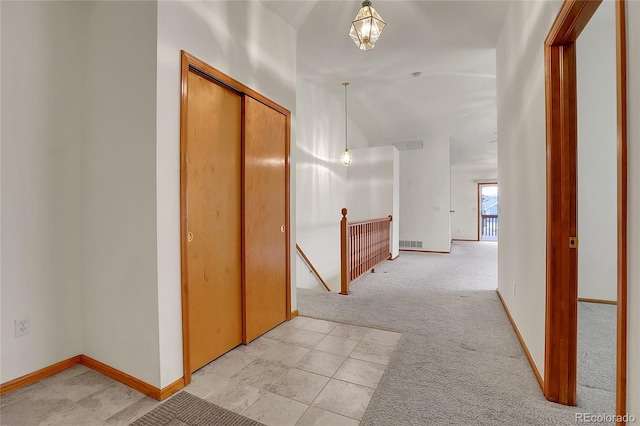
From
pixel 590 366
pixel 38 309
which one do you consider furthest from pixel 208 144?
pixel 590 366

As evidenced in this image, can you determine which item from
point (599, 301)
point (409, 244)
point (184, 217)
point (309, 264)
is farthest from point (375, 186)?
point (184, 217)

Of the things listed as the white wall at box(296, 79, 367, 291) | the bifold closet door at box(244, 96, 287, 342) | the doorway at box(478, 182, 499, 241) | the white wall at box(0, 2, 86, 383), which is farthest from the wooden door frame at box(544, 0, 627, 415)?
the doorway at box(478, 182, 499, 241)

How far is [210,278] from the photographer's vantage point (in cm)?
212

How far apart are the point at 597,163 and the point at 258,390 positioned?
4.28m

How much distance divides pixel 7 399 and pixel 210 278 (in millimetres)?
1293

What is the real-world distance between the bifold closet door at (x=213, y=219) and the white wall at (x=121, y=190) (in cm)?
24

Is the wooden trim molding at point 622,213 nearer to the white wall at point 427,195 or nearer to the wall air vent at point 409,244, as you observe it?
the white wall at point 427,195

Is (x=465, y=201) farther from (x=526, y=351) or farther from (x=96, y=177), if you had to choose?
(x=96, y=177)

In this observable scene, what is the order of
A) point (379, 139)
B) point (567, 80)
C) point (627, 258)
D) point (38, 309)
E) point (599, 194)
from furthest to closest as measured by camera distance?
point (379, 139), point (599, 194), point (38, 309), point (567, 80), point (627, 258)

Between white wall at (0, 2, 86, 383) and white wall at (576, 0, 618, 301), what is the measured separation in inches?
194

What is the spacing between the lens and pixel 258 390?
180 centimetres

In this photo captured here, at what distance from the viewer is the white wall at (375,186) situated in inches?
266

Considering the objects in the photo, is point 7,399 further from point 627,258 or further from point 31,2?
point 627,258

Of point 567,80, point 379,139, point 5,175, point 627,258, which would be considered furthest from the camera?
point 379,139
